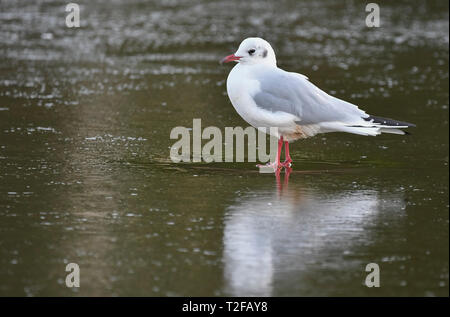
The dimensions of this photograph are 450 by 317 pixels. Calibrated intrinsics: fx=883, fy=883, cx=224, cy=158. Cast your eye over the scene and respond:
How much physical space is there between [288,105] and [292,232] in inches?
70.6

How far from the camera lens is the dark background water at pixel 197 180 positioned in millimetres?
4715

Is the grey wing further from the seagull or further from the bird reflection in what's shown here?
the bird reflection

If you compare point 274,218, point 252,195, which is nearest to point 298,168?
point 252,195

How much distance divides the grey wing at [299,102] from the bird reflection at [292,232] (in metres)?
0.58

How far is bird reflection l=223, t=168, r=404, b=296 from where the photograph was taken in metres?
4.62

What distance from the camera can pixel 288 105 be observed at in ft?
22.8
